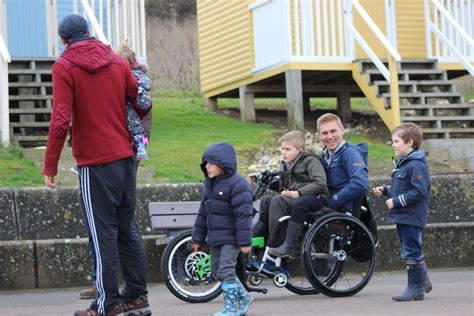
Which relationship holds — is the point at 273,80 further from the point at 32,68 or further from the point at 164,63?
the point at 164,63

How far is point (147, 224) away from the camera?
11750 mm

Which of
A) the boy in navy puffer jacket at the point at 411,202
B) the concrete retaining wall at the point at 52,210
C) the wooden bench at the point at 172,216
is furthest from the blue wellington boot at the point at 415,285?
the concrete retaining wall at the point at 52,210

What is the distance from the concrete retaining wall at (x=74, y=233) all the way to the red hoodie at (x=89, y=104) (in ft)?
10.2

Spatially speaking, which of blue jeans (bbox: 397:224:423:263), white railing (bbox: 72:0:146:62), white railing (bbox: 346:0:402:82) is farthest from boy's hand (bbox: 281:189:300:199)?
white railing (bbox: 72:0:146:62)

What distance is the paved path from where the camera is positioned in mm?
8227

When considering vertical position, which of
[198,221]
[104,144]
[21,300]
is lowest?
[21,300]

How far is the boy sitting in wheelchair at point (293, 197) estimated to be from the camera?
29.8 ft

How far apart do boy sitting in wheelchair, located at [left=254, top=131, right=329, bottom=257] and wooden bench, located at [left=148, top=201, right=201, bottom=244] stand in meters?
1.00

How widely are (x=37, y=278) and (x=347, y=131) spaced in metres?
10.1

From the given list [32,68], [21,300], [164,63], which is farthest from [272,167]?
[164,63]

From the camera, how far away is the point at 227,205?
315 inches

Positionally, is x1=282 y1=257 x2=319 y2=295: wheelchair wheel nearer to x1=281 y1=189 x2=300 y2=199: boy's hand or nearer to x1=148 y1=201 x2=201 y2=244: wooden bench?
x1=281 y1=189 x2=300 y2=199: boy's hand

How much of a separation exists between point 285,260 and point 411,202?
3.64ft

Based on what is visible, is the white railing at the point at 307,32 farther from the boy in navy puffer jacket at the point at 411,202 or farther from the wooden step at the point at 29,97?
the boy in navy puffer jacket at the point at 411,202
